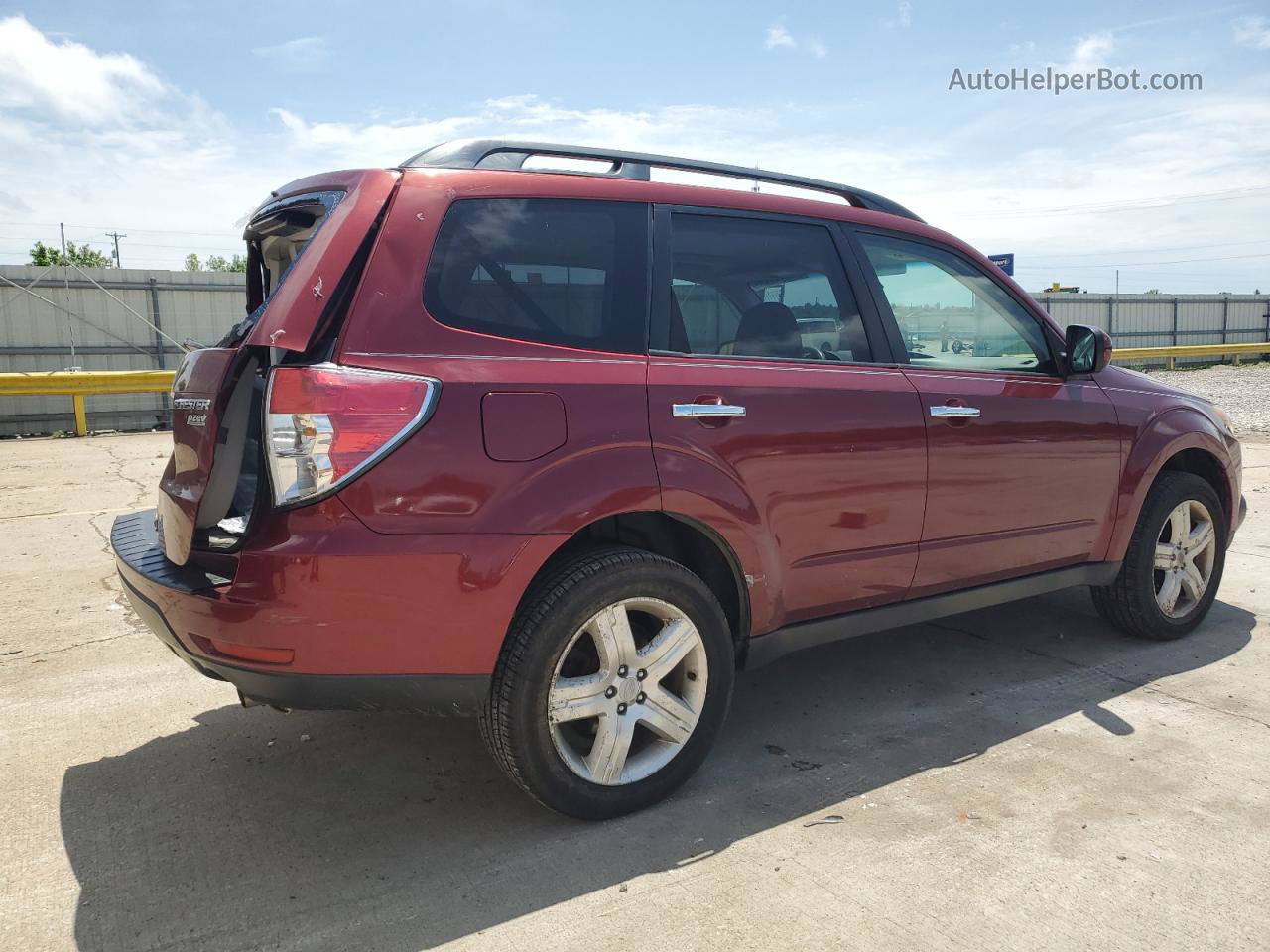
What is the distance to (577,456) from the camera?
2.63 metres

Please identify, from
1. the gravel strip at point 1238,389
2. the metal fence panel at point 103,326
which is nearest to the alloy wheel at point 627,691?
the gravel strip at point 1238,389

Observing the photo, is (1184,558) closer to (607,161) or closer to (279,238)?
(607,161)

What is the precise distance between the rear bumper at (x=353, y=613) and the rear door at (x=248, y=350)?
0.81 feet

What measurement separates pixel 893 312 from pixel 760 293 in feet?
2.00

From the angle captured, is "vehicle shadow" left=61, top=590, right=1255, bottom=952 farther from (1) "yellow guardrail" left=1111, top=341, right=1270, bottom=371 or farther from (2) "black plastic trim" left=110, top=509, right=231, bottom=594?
→ (1) "yellow guardrail" left=1111, top=341, right=1270, bottom=371

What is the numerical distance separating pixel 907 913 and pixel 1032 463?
2.01 m

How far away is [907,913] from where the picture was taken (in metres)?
2.37

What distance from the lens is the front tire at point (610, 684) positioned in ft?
8.57

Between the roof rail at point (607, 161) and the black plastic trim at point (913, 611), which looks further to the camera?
the black plastic trim at point (913, 611)

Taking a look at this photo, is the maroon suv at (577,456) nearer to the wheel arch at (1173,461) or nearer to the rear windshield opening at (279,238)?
the rear windshield opening at (279,238)

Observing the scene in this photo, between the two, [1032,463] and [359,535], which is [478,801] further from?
[1032,463]

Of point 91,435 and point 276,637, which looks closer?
point 276,637

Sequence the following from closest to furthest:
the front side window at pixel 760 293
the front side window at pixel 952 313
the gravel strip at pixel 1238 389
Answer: the front side window at pixel 760 293
the front side window at pixel 952 313
the gravel strip at pixel 1238 389

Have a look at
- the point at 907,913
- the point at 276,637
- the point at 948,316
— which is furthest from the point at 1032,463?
the point at 276,637
